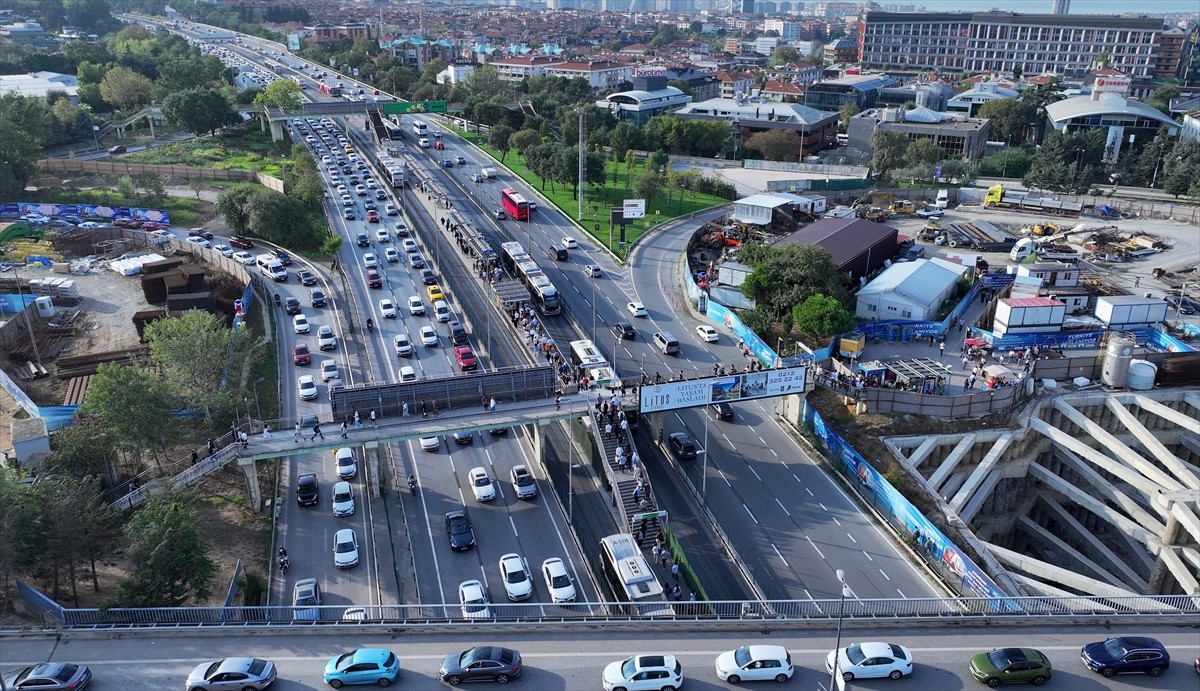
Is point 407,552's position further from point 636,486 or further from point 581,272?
point 581,272

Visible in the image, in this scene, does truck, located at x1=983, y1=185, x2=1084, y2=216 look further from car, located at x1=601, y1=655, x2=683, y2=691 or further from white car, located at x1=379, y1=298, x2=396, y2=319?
car, located at x1=601, y1=655, x2=683, y2=691

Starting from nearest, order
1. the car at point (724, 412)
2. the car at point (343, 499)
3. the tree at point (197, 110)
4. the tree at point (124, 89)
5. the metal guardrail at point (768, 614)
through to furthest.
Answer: the metal guardrail at point (768, 614)
the car at point (343, 499)
the car at point (724, 412)
the tree at point (197, 110)
the tree at point (124, 89)

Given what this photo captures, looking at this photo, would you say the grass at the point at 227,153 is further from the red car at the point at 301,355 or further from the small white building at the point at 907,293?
the small white building at the point at 907,293

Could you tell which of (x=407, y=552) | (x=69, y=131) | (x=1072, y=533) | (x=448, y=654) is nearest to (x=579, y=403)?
(x=407, y=552)

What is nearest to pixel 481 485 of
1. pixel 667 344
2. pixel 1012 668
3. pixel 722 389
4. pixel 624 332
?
pixel 722 389

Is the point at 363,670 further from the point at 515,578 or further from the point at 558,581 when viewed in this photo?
the point at 558,581

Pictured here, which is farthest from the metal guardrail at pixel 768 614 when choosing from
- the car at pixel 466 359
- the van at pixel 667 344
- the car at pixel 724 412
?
the van at pixel 667 344
